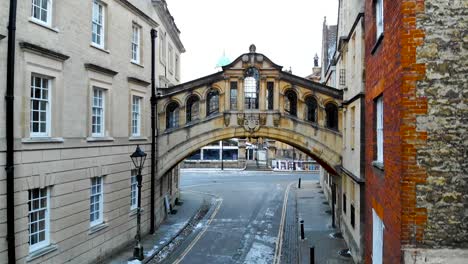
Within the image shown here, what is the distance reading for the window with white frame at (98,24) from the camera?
13.4 metres

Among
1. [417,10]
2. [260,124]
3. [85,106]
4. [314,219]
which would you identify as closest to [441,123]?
[417,10]

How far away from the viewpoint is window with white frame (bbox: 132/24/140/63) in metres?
16.5

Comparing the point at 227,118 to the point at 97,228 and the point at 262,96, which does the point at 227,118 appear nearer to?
the point at 262,96

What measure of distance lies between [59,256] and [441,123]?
10125 millimetres

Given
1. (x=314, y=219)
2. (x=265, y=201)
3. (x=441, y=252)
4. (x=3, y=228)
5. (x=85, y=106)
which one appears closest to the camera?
(x=441, y=252)

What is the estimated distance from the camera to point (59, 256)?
1143 cm

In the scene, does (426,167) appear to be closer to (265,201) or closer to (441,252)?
(441,252)

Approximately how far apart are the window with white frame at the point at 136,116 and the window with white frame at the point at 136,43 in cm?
160

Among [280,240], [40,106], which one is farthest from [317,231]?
[40,106]

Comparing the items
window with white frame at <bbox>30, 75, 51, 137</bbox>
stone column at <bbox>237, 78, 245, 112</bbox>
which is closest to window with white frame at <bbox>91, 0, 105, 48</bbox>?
window with white frame at <bbox>30, 75, 51, 137</bbox>

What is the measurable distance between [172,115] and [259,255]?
794 cm

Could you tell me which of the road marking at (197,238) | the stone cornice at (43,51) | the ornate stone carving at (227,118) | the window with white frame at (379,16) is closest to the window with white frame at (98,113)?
the stone cornice at (43,51)

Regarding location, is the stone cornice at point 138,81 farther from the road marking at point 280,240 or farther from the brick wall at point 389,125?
the brick wall at point 389,125

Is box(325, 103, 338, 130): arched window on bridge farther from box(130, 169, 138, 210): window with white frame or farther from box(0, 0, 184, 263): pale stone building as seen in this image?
box(130, 169, 138, 210): window with white frame
